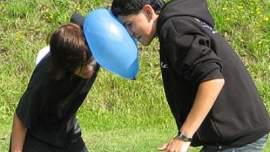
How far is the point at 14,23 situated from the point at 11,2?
1.66 feet

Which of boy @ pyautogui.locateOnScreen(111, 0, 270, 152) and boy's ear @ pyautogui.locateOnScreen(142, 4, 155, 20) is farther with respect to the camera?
boy's ear @ pyautogui.locateOnScreen(142, 4, 155, 20)

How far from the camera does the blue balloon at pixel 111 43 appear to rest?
3.71 metres

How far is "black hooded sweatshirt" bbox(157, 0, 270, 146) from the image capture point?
3486 mm

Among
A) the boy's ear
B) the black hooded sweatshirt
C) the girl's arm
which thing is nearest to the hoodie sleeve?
the black hooded sweatshirt

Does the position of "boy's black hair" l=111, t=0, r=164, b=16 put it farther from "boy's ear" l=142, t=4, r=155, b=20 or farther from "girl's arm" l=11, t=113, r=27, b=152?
"girl's arm" l=11, t=113, r=27, b=152

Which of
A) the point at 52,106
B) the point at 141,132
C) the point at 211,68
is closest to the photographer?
the point at 211,68

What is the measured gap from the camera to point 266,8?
10547 millimetres

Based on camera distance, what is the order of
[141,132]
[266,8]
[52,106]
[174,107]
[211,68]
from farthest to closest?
[266,8] → [141,132] → [52,106] → [174,107] → [211,68]

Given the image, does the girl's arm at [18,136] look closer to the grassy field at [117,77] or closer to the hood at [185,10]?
the hood at [185,10]

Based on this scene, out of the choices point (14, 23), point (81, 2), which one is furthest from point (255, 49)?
point (14, 23)

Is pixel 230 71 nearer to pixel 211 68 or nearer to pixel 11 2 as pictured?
pixel 211 68

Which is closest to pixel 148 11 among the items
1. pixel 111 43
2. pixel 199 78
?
pixel 111 43

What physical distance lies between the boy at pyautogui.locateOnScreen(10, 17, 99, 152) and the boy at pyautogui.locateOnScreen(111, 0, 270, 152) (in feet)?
1.05

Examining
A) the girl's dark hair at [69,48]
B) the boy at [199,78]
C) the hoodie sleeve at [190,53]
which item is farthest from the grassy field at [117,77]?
the hoodie sleeve at [190,53]
